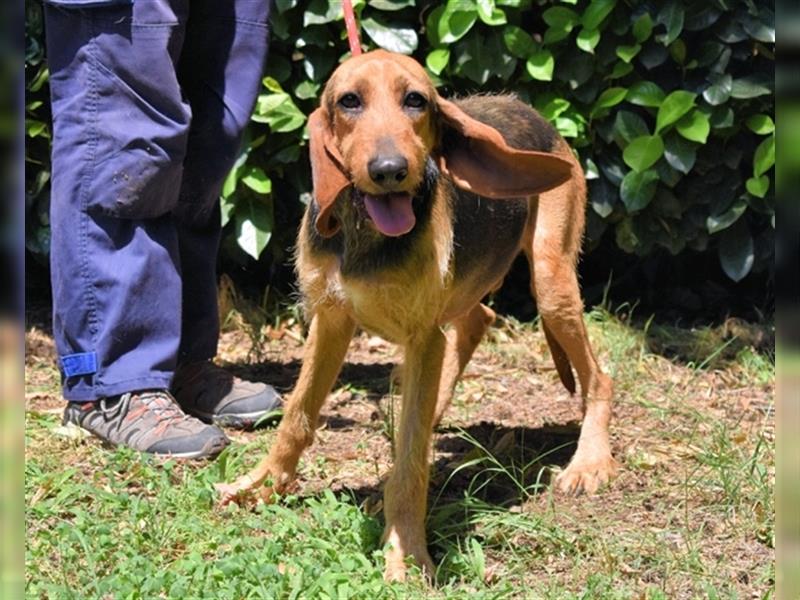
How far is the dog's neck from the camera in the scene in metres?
3.48

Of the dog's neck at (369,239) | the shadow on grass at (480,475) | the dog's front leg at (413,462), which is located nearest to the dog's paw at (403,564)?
the dog's front leg at (413,462)

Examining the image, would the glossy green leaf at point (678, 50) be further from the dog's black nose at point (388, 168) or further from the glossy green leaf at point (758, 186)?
the dog's black nose at point (388, 168)

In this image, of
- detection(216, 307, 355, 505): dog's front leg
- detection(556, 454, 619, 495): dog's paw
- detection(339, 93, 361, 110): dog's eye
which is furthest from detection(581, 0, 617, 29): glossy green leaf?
detection(339, 93, 361, 110): dog's eye

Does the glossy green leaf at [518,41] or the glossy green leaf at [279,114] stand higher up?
the glossy green leaf at [518,41]

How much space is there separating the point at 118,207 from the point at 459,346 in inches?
62.5

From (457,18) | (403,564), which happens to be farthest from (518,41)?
(403,564)

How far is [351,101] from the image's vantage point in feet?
10.6

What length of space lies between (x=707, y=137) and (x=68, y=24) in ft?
10.7

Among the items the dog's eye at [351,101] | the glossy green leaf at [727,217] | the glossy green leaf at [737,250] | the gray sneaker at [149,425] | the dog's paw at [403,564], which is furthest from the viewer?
the glossy green leaf at [737,250]

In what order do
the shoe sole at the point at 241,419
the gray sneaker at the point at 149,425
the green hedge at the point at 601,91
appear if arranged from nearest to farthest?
the gray sneaker at the point at 149,425
the shoe sole at the point at 241,419
the green hedge at the point at 601,91

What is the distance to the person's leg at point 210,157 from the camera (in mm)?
4699

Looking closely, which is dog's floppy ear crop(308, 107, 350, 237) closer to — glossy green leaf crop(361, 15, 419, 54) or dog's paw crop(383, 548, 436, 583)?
dog's paw crop(383, 548, 436, 583)

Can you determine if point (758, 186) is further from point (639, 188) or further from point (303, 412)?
point (303, 412)

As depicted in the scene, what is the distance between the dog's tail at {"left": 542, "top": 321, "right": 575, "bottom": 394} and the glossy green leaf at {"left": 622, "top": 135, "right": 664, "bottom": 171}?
4.60 ft
